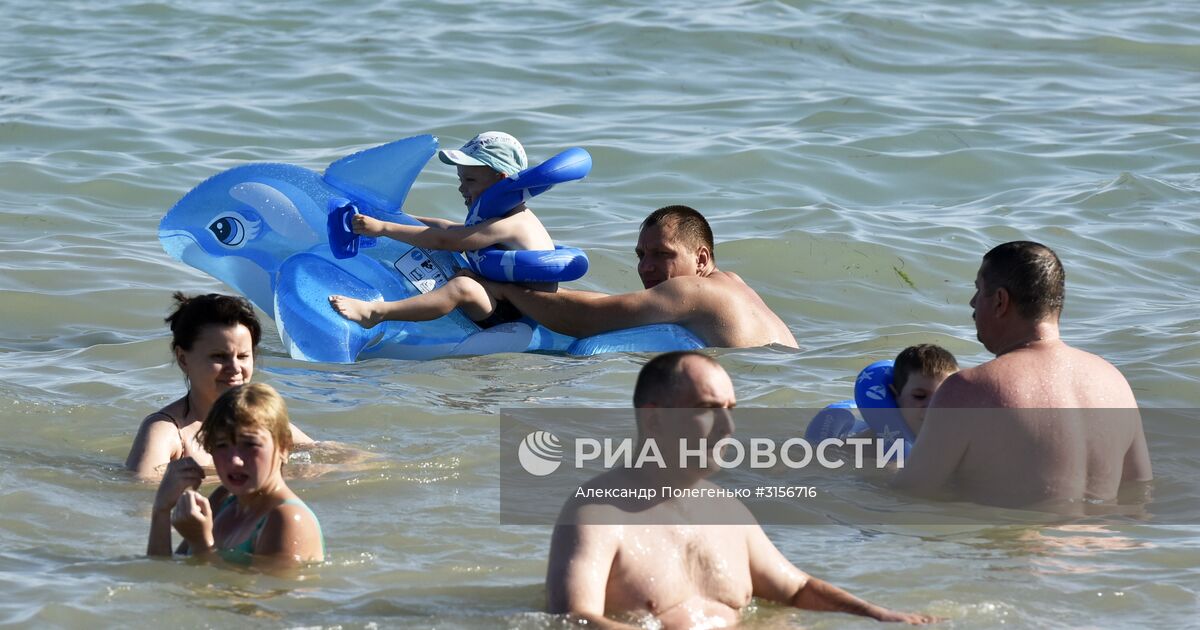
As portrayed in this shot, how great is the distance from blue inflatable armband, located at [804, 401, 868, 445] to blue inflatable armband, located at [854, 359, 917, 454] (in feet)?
0.42

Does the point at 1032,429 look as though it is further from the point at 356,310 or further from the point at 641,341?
the point at 356,310

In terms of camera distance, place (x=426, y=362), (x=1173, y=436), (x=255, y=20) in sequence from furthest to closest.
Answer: (x=255, y=20) < (x=426, y=362) < (x=1173, y=436)

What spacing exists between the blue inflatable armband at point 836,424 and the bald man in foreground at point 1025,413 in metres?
0.75

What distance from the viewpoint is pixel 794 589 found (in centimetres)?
417

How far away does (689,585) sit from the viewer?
3.99 meters

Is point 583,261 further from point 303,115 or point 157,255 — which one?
point 303,115

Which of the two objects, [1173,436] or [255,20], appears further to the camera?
[255,20]

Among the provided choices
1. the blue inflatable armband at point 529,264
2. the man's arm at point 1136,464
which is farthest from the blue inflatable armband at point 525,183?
the man's arm at point 1136,464

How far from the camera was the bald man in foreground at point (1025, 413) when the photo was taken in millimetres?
4910

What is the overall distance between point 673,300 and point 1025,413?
9.46 feet

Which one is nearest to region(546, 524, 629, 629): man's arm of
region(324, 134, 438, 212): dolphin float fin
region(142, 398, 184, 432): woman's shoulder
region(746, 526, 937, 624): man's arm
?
region(746, 526, 937, 624): man's arm

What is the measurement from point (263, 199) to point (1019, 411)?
4247 millimetres

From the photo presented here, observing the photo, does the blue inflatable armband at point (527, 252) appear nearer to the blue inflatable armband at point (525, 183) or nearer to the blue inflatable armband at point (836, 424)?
the blue inflatable armband at point (525, 183)

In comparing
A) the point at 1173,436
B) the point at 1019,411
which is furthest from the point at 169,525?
the point at 1173,436
